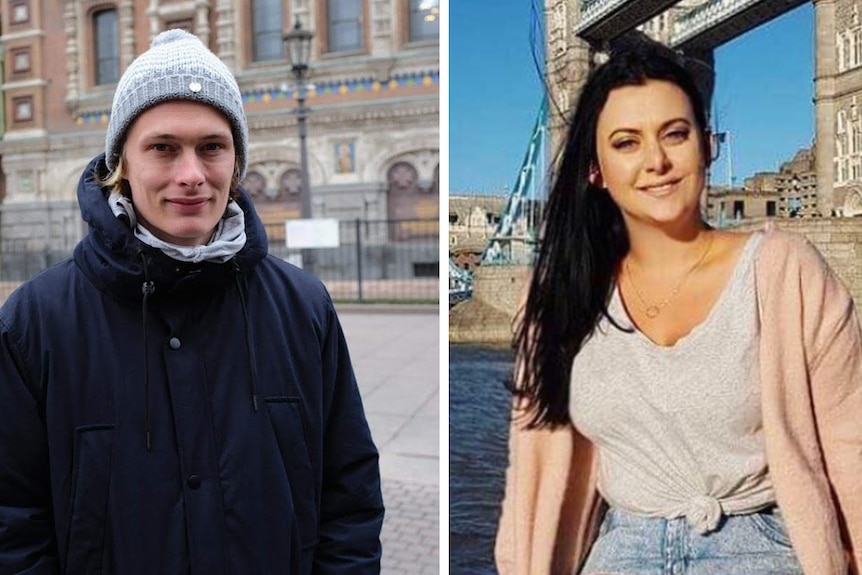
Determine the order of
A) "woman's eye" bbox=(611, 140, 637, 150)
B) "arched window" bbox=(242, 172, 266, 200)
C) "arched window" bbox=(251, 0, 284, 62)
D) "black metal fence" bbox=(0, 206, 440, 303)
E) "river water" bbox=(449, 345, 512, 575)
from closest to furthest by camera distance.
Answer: "woman's eye" bbox=(611, 140, 637, 150)
"river water" bbox=(449, 345, 512, 575)
"black metal fence" bbox=(0, 206, 440, 303)
"arched window" bbox=(251, 0, 284, 62)
"arched window" bbox=(242, 172, 266, 200)

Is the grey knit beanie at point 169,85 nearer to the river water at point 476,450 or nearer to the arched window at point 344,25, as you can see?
the river water at point 476,450

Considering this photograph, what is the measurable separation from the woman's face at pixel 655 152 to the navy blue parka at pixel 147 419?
2.60 feet

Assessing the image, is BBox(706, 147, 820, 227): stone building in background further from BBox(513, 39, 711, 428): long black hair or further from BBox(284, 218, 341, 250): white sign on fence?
BBox(284, 218, 341, 250): white sign on fence

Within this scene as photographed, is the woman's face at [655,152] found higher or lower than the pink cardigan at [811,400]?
higher

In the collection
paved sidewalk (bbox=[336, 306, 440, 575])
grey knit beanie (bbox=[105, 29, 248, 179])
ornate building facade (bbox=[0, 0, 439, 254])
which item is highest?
ornate building facade (bbox=[0, 0, 439, 254])

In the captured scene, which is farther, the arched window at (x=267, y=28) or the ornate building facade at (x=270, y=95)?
the arched window at (x=267, y=28)

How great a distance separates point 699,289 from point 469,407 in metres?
0.61

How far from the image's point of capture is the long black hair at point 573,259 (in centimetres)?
188

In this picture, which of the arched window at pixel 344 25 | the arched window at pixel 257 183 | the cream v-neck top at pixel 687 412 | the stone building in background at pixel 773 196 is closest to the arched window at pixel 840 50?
the stone building in background at pixel 773 196

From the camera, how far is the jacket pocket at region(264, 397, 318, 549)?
177cm

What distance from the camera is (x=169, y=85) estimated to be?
66.8 inches

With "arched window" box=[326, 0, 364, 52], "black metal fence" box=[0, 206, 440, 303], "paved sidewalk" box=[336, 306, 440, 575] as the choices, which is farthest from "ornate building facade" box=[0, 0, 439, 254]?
"paved sidewalk" box=[336, 306, 440, 575]

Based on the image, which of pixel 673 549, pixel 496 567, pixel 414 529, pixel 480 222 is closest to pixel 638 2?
pixel 480 222

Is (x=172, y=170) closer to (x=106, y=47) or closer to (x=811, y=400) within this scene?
(x=811, y=400)
